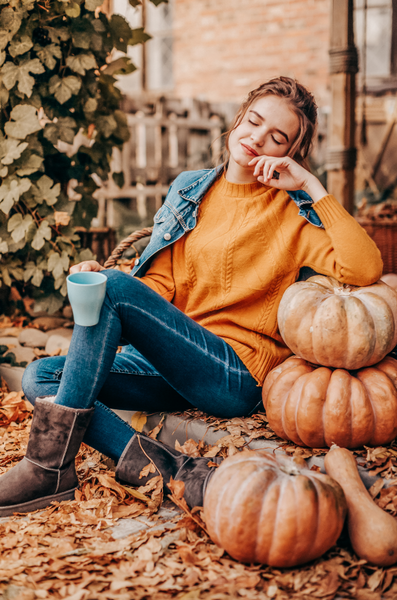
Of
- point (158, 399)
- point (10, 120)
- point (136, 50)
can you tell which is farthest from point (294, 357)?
point (136, 50)

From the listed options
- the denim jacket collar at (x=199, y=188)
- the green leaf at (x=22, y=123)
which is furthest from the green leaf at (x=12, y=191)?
the denim jacket collar at (x=199, y=188)

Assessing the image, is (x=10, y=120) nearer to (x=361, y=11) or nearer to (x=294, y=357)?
(x=294, y=357)

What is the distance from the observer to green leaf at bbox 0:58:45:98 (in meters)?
2.93

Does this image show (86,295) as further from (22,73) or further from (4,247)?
(22,73)

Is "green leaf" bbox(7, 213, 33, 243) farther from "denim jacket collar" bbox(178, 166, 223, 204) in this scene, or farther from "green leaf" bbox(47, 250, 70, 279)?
"denim jacket collar" bbox(178, 166, 223, 204)

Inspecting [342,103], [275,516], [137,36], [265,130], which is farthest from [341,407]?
[342,103]

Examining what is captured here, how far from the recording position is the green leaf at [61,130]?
3.10 meters

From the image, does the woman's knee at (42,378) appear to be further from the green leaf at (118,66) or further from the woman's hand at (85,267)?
the green leaf at (118,66)

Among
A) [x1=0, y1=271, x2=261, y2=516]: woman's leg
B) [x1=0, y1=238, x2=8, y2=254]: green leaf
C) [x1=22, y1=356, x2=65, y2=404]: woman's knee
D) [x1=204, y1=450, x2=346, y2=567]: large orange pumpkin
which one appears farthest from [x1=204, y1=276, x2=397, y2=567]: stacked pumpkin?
[x1=0, y1=238, x2=8, y2=254]: green leaf

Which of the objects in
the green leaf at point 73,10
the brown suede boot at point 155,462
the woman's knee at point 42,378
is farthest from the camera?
the green leaf at point 73,10

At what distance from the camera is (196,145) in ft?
24.7

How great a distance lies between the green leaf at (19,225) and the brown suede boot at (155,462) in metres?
1.63

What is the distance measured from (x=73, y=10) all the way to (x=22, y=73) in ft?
1.35

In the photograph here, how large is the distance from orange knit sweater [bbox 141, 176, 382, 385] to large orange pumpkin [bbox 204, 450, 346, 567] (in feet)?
1.96
